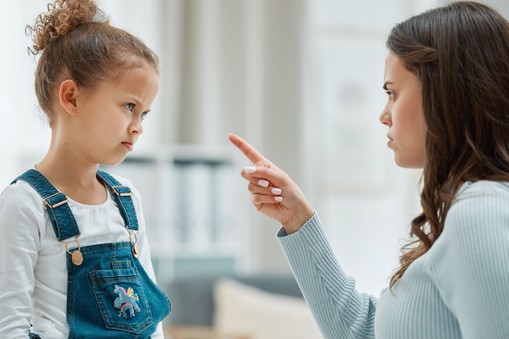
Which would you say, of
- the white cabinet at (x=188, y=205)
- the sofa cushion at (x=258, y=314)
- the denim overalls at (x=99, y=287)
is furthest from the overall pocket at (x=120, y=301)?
the white cabinet at (x=188, y=205)

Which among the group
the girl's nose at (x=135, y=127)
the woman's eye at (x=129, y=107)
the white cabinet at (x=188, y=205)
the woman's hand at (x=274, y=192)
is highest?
the woman's eye at (x=129, y=107)

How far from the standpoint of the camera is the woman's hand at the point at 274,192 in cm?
137

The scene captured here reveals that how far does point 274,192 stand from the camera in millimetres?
1396

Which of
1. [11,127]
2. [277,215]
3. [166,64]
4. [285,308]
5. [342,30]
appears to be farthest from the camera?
[342,30]

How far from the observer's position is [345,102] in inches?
189

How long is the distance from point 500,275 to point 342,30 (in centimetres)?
384

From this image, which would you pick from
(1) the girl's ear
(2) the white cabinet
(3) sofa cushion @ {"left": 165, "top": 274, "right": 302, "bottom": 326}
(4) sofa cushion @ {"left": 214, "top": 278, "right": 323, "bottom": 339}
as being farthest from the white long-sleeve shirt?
(2) the white cabinet

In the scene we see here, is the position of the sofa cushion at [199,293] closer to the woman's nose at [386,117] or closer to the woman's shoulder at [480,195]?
the woman's nose at [386,117]

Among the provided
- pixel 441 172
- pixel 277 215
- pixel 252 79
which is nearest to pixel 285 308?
pixel 252 79

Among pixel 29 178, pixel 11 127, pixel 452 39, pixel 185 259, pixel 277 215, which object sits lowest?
pixel 185 259

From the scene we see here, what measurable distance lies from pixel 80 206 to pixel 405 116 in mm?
511

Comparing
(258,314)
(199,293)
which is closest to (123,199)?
(258,314)

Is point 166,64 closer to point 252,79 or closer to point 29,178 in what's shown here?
point 252,79

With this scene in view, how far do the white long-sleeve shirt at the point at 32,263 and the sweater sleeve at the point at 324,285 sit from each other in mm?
399
